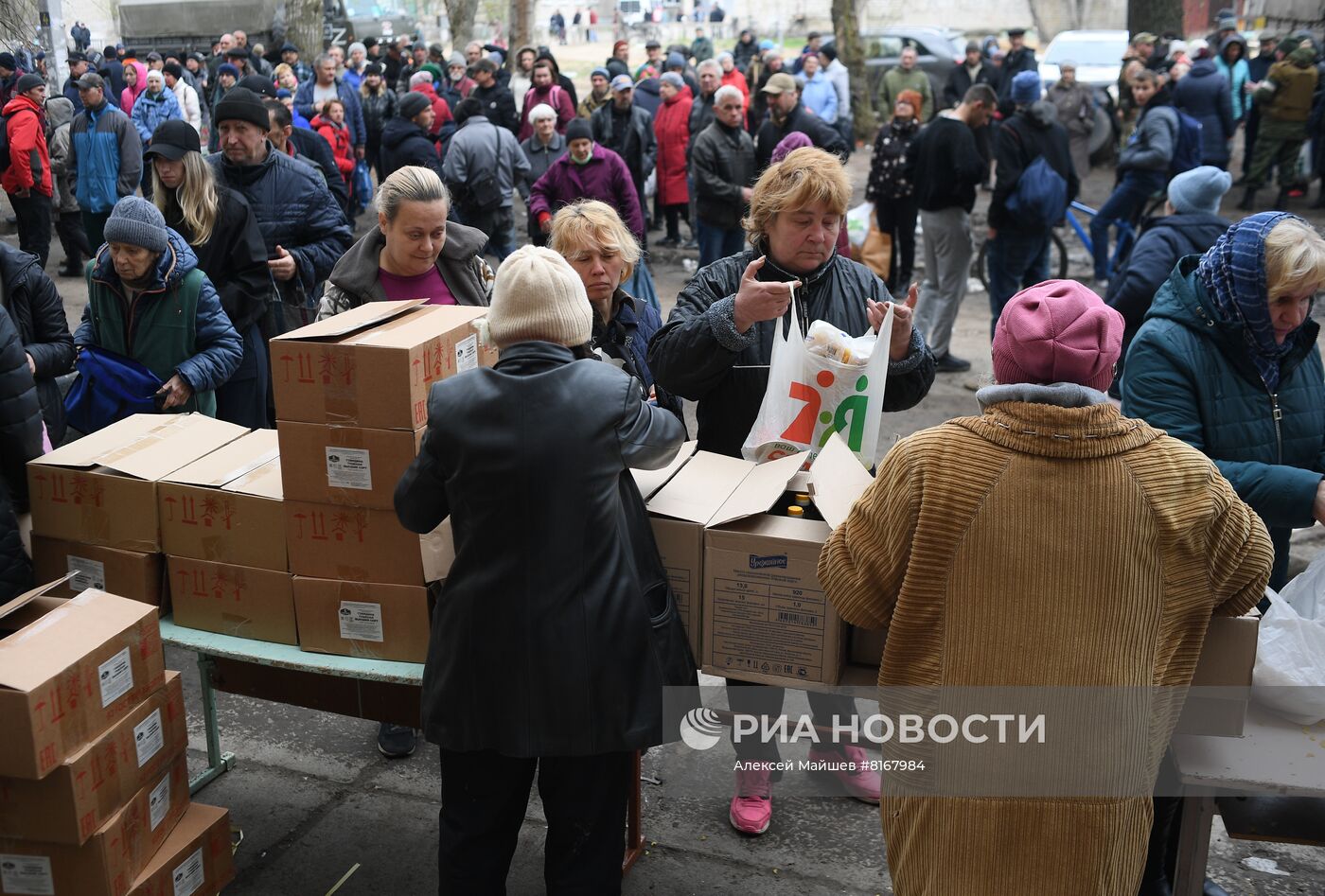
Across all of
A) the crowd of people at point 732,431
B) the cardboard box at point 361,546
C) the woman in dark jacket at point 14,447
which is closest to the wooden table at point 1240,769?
the crowd of people at point 732,431

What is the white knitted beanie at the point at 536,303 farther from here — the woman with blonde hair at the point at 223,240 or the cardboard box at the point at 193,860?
the woman with blonde hair at the point at 223,240

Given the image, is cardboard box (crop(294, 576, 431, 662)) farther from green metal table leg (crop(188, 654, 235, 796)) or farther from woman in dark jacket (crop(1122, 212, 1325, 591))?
woman in dark jacket (crop(1122, 212, 1325, 591))

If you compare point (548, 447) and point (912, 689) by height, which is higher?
point (548, 447)

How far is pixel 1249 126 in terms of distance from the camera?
14203mm

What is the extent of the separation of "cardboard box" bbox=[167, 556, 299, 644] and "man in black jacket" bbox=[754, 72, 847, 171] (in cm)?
700

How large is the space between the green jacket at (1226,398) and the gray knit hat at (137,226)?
10.3ft

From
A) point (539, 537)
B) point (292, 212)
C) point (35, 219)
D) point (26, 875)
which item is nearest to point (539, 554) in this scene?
point (539, 537)

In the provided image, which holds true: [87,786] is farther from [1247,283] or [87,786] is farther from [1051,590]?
[1247,283]

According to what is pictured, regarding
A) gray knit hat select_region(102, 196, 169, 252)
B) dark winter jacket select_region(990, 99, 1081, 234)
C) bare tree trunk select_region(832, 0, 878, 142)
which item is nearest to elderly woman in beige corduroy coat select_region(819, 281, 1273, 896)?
gray knit hat select_region(102, 196, 169, 252)

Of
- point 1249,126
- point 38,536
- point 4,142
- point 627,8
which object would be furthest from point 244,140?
point 627,8

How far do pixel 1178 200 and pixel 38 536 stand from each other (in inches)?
169

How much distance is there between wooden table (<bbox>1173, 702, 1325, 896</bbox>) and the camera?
8.12 feet

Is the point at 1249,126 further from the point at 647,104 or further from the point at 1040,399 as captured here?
the point at 1040,399

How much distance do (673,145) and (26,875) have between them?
9979 mm
